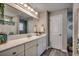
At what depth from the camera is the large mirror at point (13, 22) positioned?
175 cm

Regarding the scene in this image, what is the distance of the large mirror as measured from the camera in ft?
5.73

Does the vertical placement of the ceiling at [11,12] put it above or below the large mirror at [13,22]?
above

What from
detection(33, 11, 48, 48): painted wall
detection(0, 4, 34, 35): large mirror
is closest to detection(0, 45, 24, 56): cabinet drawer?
detection(0, 4, 34, 35): large mirror

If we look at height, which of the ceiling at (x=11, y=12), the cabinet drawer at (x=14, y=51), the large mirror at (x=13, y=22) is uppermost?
the ceiling at (x=11, y=12)

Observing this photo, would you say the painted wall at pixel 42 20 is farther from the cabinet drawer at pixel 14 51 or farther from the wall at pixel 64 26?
the cabinet drawer at pixel 14 51

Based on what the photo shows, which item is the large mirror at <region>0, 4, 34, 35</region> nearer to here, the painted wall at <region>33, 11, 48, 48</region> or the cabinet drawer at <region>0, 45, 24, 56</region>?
the cabinet drawer at <region>0, 45, 24, 56</region>

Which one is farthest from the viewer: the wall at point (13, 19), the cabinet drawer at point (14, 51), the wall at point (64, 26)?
the wall at point (64, 26)

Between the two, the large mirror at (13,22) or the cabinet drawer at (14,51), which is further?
the large mirror at (13,22)

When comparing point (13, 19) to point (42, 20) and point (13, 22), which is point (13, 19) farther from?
point (42, 20)

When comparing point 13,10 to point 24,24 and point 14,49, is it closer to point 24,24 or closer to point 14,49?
point 24,24

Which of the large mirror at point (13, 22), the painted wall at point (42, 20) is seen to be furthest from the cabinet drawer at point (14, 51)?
the painted wall at point (42, 20)

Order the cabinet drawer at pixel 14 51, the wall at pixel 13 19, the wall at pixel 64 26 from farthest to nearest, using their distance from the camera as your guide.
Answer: the wall at pixel 64 26, the wall at pixel 13 19, the cabinet drawer at pixel 14 51

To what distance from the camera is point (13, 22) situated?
192 centimetres

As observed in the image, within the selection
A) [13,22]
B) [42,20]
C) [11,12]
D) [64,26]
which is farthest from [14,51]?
[64,26]
